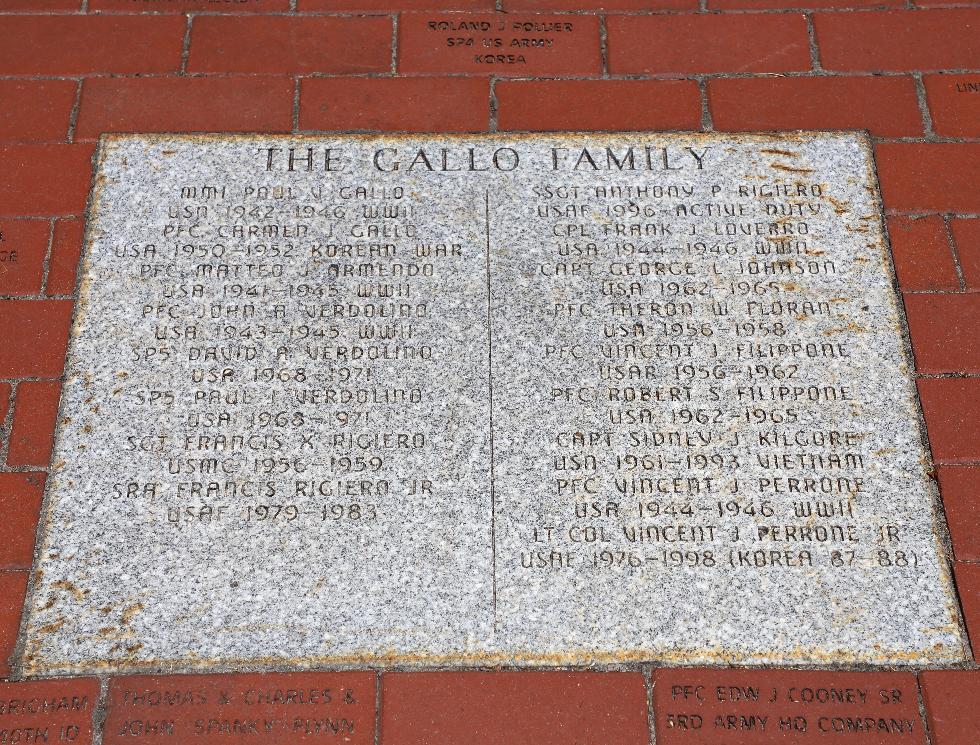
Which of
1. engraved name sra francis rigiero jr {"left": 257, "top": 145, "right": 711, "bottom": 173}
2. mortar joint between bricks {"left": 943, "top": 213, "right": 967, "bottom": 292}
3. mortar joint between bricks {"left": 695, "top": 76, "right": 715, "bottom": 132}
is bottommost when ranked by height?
mortar joint between bricks {"left": 943, "top": 213, "right": 967, "bottom": 292}

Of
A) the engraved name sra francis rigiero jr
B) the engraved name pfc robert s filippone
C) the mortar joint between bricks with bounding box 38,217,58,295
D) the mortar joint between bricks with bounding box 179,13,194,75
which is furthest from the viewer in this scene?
the mortar joint between bricks with bounding box 179,13,194,75

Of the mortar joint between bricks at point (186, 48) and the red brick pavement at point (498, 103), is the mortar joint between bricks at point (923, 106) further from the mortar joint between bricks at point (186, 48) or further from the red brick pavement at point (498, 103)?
the mortar joint between bricks at point (186, 48)

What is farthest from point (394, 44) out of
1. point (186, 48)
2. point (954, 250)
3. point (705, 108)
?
point (954, 250)

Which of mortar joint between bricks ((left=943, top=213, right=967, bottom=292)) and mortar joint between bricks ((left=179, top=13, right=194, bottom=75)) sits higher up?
mortar joint between bricks ((left=179, top=13, right=194, bottom=75))

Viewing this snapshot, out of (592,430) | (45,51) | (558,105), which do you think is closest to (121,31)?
(45,51)

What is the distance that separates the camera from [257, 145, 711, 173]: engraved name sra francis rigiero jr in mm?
1902

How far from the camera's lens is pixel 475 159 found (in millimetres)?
1913

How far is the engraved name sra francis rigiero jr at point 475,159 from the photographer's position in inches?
74.9

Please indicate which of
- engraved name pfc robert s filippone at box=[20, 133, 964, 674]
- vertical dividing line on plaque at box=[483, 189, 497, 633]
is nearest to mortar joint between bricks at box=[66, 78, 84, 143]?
engraved name pfc robert s filippone at box=[20, 133, 964, 674]

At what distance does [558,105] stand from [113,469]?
1239 mm

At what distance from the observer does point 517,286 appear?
1791mm

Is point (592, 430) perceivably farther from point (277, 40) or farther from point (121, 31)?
point (121, 31)

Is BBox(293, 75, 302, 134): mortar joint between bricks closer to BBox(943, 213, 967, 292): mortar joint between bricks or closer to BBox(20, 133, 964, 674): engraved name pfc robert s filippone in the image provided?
BBox(20, 133, 964, 674): engraved name pfc robert s filippone

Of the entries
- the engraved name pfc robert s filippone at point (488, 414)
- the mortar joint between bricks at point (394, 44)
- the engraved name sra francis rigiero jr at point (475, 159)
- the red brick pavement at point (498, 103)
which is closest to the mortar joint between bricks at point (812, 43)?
the red brick pavement at point (498, 103)
